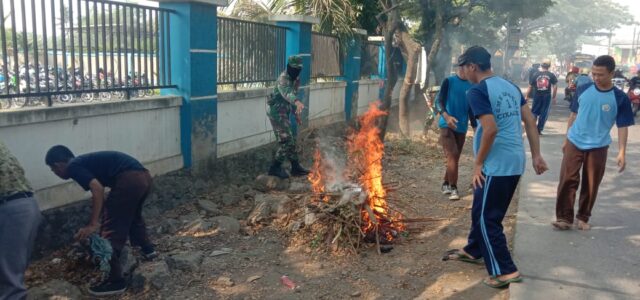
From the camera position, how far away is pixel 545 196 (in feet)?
20.5

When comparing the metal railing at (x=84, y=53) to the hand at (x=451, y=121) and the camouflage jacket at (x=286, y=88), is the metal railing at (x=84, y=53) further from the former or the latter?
the hand at (x=451, y=121)

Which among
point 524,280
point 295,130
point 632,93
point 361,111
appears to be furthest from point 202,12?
point 632,93

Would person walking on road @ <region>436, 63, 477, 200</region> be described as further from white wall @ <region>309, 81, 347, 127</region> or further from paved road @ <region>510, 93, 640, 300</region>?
white wall @ <region>309, 81, 347, 127</region>

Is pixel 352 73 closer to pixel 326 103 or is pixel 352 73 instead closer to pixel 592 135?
pixel 326 103

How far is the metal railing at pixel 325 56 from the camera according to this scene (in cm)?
1058

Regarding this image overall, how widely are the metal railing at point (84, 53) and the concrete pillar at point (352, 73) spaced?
654 cm

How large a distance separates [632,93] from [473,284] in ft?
55.0

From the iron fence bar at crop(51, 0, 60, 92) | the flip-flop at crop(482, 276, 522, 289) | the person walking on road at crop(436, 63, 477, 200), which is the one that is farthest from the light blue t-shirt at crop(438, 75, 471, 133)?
the iron fence bar at crop(51, 0, 60, 92)

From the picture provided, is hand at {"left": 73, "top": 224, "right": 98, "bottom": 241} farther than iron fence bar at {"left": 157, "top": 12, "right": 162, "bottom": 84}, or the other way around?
iron fence bar at {"left": 157, "top": 12, "right": 162, "bottom": 84}

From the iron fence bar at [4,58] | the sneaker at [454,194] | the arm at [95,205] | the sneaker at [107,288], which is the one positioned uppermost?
the iron fence bar at [4,58]

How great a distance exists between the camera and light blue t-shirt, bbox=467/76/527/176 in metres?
3.71

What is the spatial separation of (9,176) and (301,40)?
7023 millimetres

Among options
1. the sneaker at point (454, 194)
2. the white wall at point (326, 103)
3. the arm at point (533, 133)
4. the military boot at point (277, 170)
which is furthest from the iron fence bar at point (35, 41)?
the white wall at point (326, 103)

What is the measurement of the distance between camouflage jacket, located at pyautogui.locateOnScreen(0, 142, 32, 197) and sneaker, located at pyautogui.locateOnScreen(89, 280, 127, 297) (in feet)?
3.87
